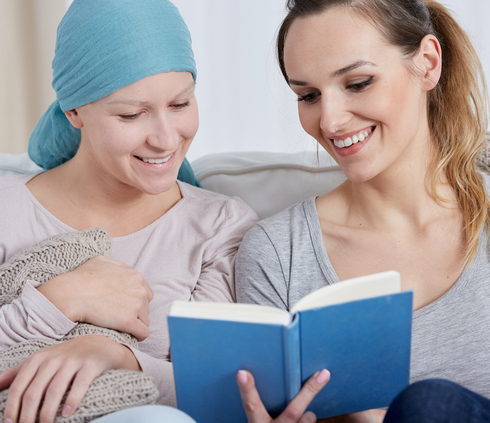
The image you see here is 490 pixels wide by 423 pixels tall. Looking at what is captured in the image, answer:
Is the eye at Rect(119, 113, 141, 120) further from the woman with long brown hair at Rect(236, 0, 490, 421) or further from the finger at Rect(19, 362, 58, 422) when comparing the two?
the finger at Rect(19, 362, 58, 422)

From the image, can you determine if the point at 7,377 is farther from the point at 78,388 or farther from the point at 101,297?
the point at 101,297

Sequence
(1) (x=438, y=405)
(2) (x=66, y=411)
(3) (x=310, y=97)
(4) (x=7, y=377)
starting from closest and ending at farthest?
(1) (x=438, y=405) < (2) (x=66, y=411) < (4) (x=7, y=377) < (3) (x=310, y=97)

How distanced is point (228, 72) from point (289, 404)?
6.92 ft

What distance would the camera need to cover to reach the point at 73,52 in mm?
1494

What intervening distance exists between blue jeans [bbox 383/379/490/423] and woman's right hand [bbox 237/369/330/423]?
0.47ft

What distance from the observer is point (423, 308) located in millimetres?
1398

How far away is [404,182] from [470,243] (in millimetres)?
230

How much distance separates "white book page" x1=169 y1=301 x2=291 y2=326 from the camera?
96 centimetres

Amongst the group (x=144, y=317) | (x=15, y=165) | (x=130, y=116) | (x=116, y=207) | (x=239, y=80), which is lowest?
(x=144, y=317)

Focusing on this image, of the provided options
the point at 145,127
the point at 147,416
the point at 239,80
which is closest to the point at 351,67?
the point at 145,127

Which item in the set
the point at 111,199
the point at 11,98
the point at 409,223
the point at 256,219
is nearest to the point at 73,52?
the point at 111,199

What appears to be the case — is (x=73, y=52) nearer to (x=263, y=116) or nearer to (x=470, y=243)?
(x=470, y=243)

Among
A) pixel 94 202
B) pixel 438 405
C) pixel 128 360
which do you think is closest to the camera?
pixel 438 405

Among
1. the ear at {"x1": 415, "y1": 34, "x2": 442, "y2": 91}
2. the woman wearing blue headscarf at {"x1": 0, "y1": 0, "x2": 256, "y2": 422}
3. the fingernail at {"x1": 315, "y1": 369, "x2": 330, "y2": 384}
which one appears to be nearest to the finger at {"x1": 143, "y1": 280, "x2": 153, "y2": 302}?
the woman wearing blue headscarf at {"x1": 0, "y1": 0, "x2": 256, "y2": 422}
